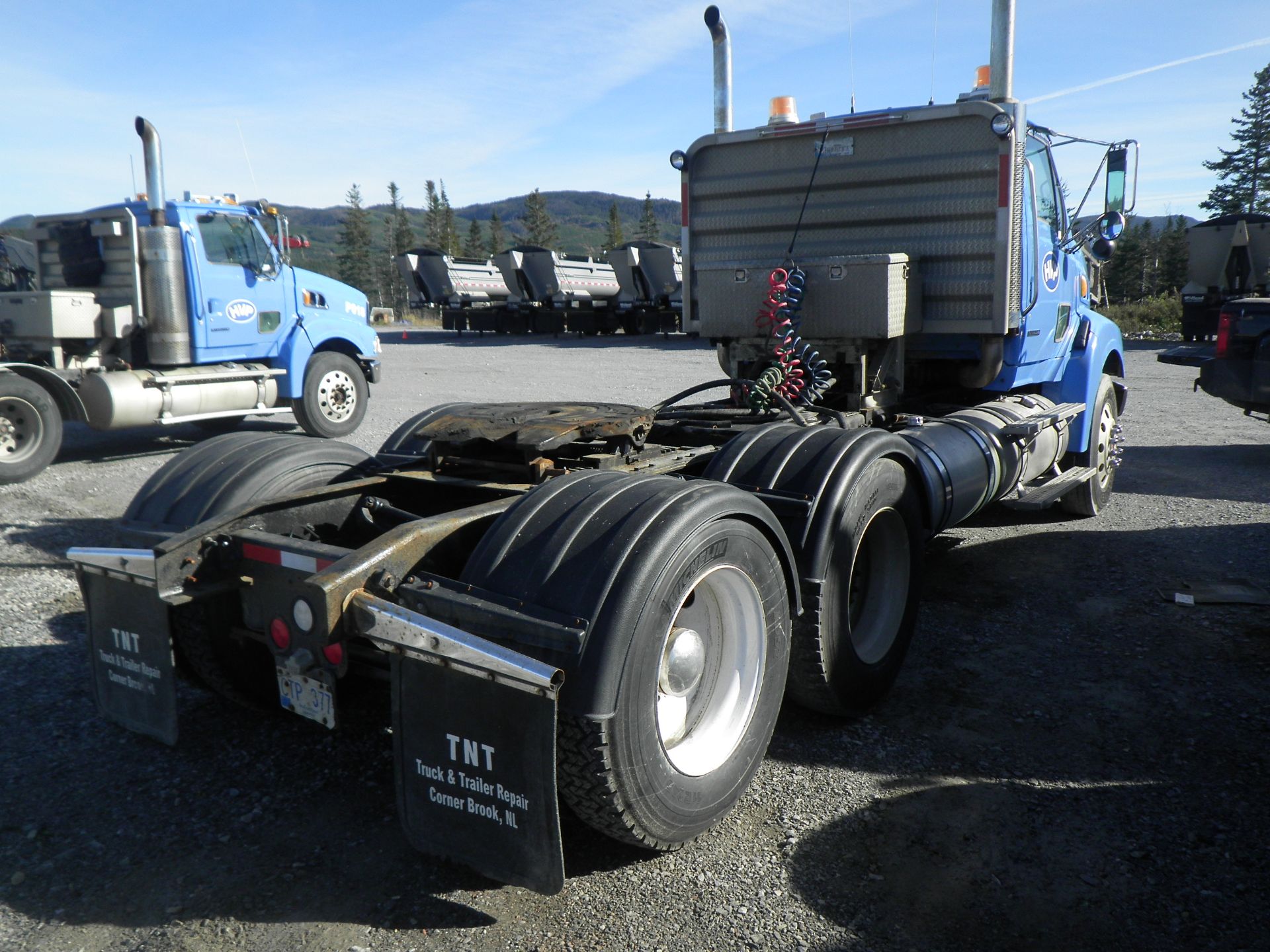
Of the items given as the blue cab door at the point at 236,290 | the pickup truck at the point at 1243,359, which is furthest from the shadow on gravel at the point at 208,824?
the pickup truck at the point at 1243,359

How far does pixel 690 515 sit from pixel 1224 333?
933cm

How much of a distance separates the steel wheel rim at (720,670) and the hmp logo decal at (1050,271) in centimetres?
407

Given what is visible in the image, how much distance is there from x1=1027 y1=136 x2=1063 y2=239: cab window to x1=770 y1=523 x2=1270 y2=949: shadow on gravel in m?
2.55

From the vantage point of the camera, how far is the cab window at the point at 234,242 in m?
10.3

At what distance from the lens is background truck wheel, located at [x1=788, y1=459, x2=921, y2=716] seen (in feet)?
12.0

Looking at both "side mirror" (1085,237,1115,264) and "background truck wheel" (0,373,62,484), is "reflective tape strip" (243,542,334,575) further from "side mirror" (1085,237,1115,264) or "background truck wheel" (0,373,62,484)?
"background truck wheel" (0,373,62,484)

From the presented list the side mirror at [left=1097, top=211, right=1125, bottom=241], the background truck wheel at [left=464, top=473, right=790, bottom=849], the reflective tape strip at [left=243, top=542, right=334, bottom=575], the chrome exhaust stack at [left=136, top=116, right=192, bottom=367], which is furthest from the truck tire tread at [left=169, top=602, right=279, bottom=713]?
the chrome exhaust stack at [left=136, top=116, right=192, bottom=367]

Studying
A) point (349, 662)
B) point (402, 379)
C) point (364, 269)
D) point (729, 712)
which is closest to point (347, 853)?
point (349, 662)

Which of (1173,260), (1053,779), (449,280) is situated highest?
(1173,260)

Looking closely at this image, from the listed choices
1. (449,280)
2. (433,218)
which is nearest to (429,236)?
(433,218)

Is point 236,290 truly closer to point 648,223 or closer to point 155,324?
point 155,324

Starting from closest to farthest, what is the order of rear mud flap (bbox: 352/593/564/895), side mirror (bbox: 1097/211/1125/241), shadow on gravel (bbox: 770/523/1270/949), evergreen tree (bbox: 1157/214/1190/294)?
rear mud flap (bbox: 352/593/564/895) < shadow on gravel (bbox: 770/523/1270/949) < side mirror (bbox: 1097/211/1125/241) < evergreen tree (bbox: 1157/214/1190/294)

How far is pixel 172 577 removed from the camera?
3.15 metres

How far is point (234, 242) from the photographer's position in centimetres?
1058
